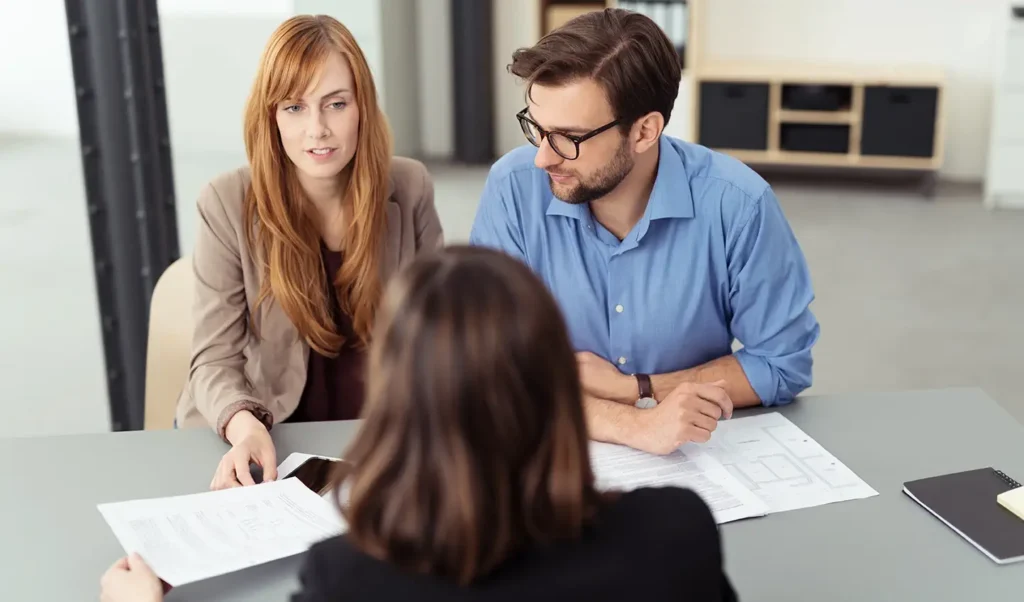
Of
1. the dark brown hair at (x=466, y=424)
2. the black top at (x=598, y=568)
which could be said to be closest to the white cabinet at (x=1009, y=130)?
the black top at (x=598, y=568)

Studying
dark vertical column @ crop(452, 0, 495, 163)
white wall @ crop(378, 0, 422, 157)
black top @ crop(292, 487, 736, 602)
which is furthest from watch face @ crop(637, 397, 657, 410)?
dark vertical column @ crop(452, 0, 495, 163)

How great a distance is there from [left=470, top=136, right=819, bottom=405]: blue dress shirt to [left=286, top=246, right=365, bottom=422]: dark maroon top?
322mm

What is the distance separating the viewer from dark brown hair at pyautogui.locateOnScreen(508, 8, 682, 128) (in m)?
1.85

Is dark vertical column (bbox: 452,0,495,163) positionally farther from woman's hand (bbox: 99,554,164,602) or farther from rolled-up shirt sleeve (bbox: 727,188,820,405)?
woman's hand (bbox: 99,554,164,602)

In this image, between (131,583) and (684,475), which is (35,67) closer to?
(131,583)

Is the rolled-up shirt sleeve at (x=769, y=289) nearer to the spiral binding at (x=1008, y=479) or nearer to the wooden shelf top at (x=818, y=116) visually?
the spiral binding at (x=1008, y=479)

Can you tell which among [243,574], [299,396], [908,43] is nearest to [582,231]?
[299,396]

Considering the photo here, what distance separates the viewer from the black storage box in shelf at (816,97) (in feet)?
18.2

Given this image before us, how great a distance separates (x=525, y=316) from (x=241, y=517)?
0.69 m

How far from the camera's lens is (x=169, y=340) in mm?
2166

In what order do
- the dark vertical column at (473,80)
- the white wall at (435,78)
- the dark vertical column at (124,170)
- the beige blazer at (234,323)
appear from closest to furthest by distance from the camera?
the beige blazer at (234,323) < the dark vertical column at (124,170) < the dark vertical column at (473,80) < the white wall at (435,78)

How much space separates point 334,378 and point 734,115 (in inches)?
157

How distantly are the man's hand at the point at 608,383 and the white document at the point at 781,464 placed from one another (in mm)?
163

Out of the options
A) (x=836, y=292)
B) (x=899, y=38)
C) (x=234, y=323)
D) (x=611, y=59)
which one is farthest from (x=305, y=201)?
(x=899, y=38)
